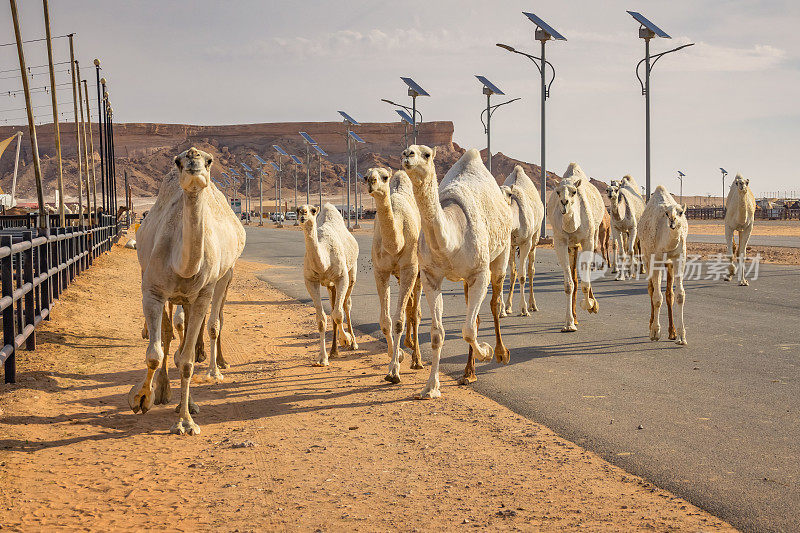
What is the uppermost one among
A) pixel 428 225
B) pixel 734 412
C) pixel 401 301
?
pixel 428 225

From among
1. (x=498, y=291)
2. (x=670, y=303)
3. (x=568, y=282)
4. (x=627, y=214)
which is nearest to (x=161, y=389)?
(x=498, y=291)

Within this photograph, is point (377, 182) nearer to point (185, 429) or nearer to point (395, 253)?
point (395, 253)

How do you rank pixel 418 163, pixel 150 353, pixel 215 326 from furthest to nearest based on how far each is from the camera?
1. pixel 215 326
2. pixel 418 163
3. pixel 150 353

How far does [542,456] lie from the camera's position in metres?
6.21

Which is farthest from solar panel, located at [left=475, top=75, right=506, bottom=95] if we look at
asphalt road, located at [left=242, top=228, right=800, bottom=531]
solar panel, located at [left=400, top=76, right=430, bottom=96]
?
asphalt road, located at [left=242, top=228, right=800, bottom=531]

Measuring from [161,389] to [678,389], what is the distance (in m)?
5.35

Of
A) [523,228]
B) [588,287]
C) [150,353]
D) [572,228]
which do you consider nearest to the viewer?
[150,353]

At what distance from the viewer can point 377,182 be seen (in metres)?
8.15

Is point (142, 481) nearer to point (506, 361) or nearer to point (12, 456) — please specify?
point (12, 456)

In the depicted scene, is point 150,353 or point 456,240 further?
point 456,240

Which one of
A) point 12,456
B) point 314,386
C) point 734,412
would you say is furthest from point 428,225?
point 12,456

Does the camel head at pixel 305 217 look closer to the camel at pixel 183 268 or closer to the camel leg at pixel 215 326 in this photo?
the camel leg at pixel 215 326

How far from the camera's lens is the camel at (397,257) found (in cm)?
900

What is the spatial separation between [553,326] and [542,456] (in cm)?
705
